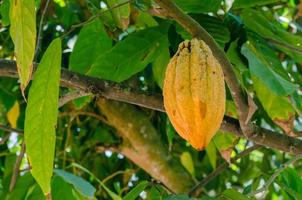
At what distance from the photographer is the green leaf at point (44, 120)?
37.7 inches

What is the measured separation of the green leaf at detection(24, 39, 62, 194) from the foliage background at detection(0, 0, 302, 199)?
76 mm

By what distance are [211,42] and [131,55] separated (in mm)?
315

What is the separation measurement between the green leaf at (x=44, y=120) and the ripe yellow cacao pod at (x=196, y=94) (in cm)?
17

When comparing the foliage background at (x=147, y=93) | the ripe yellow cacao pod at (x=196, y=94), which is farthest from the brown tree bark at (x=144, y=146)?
the ripe yellow cacao pod at (x=196, y=94)

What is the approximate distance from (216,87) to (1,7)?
1.95 feet

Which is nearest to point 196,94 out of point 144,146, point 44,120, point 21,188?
point 44,120

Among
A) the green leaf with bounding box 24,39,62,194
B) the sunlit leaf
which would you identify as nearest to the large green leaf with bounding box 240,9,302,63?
the green leaf with bounding box 24,39,62,194

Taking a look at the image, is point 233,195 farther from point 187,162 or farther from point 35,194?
point 187,162

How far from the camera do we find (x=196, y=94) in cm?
88

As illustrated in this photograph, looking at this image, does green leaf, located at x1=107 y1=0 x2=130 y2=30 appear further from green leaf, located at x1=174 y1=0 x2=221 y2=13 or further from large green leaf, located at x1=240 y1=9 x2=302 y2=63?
large green leaf, located at x1=240 y1=9 x2=302 y2=63

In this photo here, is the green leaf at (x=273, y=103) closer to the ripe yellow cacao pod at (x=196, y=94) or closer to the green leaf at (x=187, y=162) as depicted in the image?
the ripe yellow cacao pod at (x=196, y=94)

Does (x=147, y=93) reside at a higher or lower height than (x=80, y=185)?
higher

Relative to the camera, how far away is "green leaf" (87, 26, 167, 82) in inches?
48.0

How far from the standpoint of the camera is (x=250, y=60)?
1020 millimetres
